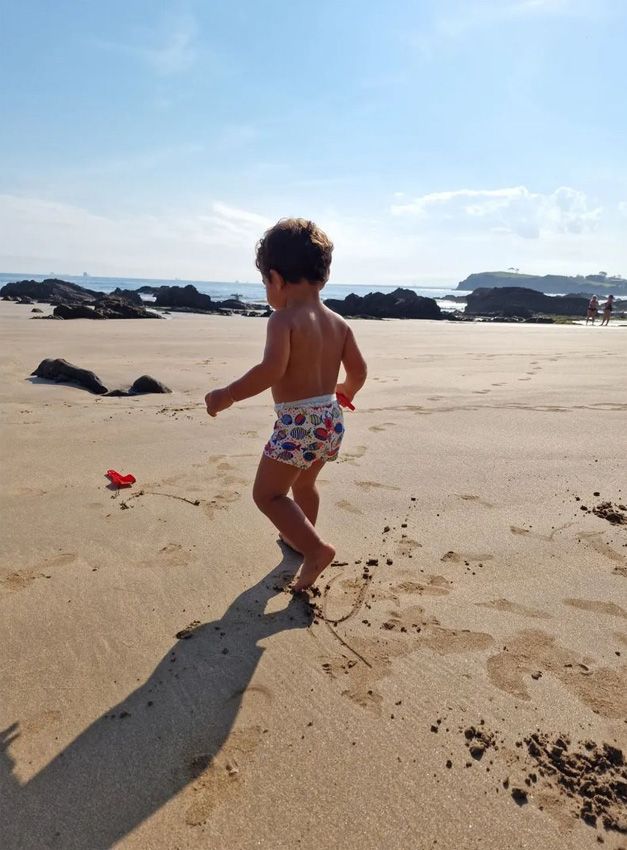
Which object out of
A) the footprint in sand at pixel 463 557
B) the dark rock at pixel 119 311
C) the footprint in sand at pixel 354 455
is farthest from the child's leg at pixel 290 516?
the dark rock at pixel 119 311

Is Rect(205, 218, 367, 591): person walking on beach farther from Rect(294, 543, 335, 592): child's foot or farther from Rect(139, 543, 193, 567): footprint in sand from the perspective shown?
Rect(139, 543, 193, 567): footprint in sand

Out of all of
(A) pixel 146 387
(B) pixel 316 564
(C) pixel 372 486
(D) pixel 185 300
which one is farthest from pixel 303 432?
(D) pixel 185 300

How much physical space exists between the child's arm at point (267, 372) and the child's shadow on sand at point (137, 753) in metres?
0.82

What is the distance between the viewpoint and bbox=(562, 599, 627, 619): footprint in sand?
2.12 m

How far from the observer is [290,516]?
2.25 m

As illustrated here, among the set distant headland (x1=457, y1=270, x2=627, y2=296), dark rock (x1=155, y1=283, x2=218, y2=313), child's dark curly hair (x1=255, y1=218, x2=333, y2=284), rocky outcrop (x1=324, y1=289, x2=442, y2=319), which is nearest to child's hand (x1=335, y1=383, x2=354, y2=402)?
child's dark curly hair (x1=255, y1=218, x2=333, y2=284)

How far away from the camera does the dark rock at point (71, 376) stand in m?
5.76

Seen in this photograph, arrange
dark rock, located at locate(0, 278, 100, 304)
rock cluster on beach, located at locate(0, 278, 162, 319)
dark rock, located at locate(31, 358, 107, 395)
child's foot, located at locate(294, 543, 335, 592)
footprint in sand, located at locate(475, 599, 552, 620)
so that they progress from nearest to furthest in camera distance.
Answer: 1. footprint in sand, located at locate(475, 599, 552, 620)
2. child's foot, located at locate(294, 543, 335, 592)
3. dark rock, located at locate(31, 358, 107, 395)
4. rock cluster on beach, located at locate(0, 278, 162, 319)
5. dark rock, located at locate(0, 278, 100, 304)

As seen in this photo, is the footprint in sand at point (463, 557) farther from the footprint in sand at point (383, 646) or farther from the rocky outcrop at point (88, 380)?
the rocky outcrop at point (88, 380)

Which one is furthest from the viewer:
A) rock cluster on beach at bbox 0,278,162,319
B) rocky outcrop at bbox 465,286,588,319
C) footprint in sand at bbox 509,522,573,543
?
rocky outcrop at bbox 465,286,588,319

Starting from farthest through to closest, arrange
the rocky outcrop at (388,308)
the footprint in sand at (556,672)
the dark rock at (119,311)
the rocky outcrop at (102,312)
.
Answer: the rocky outcrop at (388,308) < the dark rock at (119,311) < the rocky outcrop at (102,312) < the footprint in sand at (556,672)

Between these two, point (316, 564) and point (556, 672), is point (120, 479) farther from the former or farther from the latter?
point (556, 672)

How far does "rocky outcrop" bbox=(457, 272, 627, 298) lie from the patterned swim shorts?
11744 centimetres

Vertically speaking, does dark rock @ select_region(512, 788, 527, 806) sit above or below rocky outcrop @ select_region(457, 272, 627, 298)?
below
